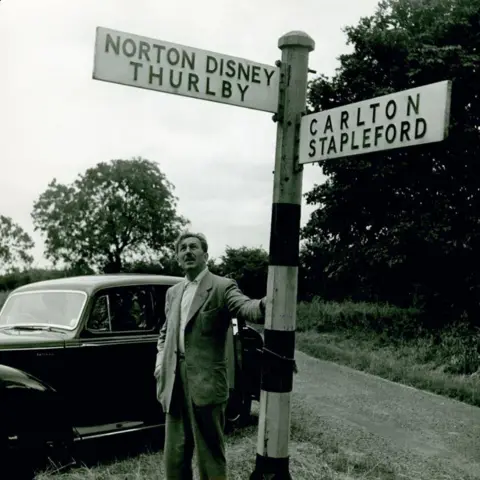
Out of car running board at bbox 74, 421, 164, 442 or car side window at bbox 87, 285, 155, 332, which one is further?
car side window at bbox 87, 285, 155, 332

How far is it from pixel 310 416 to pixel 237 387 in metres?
1.12

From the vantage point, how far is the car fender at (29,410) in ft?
16.7

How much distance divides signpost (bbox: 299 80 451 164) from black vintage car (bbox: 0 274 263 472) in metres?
3.16

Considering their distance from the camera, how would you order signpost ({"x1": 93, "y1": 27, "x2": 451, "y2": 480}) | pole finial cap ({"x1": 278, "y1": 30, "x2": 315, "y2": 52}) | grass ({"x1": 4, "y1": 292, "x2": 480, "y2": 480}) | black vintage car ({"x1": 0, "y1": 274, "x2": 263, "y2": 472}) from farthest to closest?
black vintage car ({"x1": 0, "y1": 274, "x2": 263, "y2": 472}) → grass ({"x1": 4, "y1": 292, "x2": 480, "y2": 480}) → pole finial cap ({"x1": 278, "y1": 30, "x2": 315, "y2": 52}) → signpost ({"x1": 93, "y1": 27, "x2": 451, "y2": 480})

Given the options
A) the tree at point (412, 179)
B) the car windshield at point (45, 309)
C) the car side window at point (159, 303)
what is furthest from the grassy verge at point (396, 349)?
the car windshield at point (45, 309)

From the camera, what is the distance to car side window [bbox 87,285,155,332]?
6.67 meters

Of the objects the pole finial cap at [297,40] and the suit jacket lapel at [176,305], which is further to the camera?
the suit jacket lapel at [176,305]

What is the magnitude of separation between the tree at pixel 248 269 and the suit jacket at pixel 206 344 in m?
25.0

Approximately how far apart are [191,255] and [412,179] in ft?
49.6

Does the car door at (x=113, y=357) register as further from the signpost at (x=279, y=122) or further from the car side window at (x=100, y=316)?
the signpost at (x=279, y=122)

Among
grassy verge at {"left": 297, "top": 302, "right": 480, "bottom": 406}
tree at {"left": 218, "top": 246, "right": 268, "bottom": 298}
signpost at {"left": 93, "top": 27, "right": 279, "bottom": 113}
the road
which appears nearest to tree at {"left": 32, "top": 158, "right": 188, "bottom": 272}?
tree at {"left": 218, "top": 246, "right": 268, "bottom": 298}

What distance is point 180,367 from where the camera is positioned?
13.7 feet

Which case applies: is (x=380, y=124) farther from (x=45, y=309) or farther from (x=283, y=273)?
(x=45, y=309)

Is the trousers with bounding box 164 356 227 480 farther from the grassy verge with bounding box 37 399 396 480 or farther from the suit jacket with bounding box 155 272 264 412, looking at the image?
the grassy verge with bounding box 37 399 396 480
